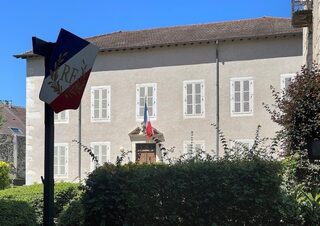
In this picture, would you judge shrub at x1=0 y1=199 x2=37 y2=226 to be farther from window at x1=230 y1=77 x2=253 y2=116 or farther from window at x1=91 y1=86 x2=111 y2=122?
window at x1=91 y1=86 x2=111 y2=122

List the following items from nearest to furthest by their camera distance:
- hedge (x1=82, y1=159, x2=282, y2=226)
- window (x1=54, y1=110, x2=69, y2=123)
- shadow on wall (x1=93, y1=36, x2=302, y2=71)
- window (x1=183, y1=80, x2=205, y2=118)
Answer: hedge (x1=82, y1=159, x2=282, y2=226), shadow on wall (x1=93, y1=36, x2=302, y2=71), window (x1=183, y1=80, x2=205, y2=118), window (x1=54, y1=110, x2=69, y2=123)

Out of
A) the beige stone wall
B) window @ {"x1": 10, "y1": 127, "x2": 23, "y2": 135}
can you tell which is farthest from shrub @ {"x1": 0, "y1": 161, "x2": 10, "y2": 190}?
window @ {"x1": 10, "y1": 127, "x2": 23, "y2": 135}

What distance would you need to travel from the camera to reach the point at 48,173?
159 inches

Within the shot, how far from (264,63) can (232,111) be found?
267 centimetres

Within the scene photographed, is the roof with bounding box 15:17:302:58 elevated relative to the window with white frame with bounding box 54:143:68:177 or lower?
elevated

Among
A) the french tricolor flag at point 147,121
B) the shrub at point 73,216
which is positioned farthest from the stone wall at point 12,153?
the shrub at point 73,216

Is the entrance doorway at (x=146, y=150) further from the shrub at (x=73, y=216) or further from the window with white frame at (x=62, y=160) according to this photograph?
the shrub at (x=73, y=216)

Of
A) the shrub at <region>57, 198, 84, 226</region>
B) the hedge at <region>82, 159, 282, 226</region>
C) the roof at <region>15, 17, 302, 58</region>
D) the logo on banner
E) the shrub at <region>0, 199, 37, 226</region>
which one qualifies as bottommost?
the shrub at <region>57, 198, 84, 226</region>

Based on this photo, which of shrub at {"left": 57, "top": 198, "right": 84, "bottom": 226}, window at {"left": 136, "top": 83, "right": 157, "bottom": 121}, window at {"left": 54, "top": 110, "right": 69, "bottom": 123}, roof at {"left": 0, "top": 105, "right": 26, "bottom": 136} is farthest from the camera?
roof at {"left": 0, "top": 105, "right": 26, "bottom": 136}

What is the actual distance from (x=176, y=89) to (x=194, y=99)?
1055 mm

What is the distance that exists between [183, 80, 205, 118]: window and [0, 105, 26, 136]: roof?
23.1m

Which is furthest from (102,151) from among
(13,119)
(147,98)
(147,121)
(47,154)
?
(13,119)

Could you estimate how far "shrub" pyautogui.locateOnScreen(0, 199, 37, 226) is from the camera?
6691mm

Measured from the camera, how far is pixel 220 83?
2412 centimetres
